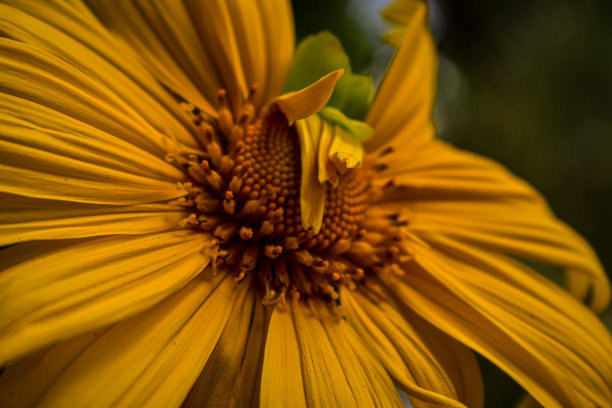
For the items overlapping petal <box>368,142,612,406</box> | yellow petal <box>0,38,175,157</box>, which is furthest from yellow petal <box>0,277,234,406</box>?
overlapping petal <box>368,142,612,406</box>

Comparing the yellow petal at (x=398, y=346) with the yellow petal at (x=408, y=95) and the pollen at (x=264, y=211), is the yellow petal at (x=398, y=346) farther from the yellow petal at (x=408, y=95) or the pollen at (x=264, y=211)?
the yellow petal at (x=408, y=95)

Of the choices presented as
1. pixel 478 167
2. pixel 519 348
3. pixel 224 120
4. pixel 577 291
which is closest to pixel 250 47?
pixel 224 120

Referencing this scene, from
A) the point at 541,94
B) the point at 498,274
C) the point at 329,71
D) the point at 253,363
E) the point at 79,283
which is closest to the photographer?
the point at 79,283

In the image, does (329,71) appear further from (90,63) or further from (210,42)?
(90,63)

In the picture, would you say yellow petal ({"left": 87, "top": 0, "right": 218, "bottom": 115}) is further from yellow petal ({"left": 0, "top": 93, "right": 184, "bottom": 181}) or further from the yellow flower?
yellow petal ({"left": 0, "top": 93, "right": 184, "bottom": 181})

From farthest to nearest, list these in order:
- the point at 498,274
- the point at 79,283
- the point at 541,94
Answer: the point at 541,94 < the point at 498,274 < the point at 79,283

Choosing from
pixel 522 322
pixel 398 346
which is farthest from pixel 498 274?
pixel 398 346

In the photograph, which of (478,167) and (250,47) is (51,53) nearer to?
(250,47)
